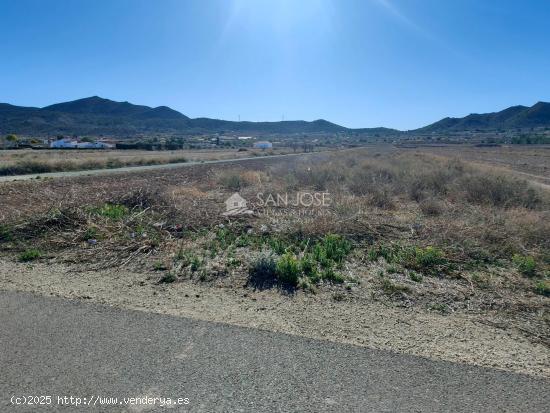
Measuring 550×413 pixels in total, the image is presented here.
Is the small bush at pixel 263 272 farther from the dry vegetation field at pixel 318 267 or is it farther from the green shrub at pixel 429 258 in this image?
the green shrub at pixel 429 258

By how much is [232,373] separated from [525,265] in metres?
6.60

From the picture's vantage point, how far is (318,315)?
5543 millimetres

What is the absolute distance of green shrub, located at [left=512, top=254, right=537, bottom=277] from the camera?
25.2 ft

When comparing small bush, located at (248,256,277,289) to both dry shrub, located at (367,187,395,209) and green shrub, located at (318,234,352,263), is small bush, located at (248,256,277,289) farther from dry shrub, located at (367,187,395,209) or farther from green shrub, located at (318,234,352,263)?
dry shrub, located at (367,187,395,209)

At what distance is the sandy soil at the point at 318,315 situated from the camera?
4602mm

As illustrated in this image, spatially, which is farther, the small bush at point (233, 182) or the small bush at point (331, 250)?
the small bush at point (233, 182)

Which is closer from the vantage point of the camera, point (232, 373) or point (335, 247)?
point (232, 373)

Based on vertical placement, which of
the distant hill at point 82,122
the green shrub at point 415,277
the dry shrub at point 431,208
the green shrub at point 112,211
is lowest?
the green shrub at point 415,277

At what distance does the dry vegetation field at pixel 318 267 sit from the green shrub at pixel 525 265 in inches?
1.3

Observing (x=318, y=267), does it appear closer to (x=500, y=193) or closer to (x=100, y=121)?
(x=500, y=193)

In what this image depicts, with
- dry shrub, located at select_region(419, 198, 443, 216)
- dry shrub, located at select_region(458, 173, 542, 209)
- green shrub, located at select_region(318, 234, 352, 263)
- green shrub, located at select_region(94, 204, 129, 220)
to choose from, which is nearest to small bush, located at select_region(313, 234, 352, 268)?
green shrub, located at select_region(318, 234, 352, 263)

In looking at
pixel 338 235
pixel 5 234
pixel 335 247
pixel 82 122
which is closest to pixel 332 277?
pixel 335 247

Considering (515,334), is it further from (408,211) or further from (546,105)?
(546,105)

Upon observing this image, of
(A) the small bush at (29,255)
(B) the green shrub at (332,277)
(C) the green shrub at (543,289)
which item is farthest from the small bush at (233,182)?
(C) the green shrub at (543,289)
